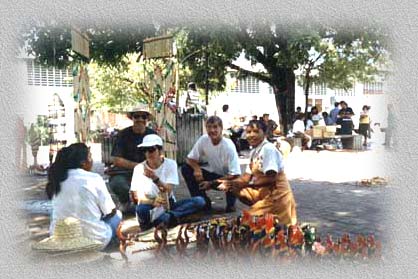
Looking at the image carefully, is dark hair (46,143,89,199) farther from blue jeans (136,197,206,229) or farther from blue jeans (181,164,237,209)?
blue jeans (181,164,237,209)

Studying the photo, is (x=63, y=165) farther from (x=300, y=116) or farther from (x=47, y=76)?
(x=300, y=116)

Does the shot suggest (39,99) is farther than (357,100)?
No

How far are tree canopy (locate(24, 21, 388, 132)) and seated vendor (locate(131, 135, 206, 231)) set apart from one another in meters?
0.83

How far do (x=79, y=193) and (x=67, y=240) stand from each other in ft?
1.05

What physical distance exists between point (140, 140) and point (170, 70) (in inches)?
30.5

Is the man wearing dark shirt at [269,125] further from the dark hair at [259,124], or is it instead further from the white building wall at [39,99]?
the white building wall at [39,99]

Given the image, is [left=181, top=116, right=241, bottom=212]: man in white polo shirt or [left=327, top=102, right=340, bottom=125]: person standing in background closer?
[left=181, top=116, right=241, bottom=212]: man in white polo shirt

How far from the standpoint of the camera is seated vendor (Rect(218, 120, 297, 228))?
3383 mm

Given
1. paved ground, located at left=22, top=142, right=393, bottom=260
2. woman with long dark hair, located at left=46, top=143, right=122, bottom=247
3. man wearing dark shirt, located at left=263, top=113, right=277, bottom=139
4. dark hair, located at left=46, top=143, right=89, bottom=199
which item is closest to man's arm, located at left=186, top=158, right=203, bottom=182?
paved ground, located at left=22, top=142, right=393, bottom=260

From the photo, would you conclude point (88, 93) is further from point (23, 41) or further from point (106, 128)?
point (23, 41)

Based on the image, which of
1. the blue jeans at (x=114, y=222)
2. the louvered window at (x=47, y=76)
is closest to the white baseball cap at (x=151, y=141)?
the blue jeans at (x=114, y=222)

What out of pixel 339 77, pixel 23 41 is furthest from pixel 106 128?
pixel 339 77

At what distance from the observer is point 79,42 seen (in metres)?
3.41

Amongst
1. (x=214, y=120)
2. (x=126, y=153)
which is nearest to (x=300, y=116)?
(x=214, y=120)
